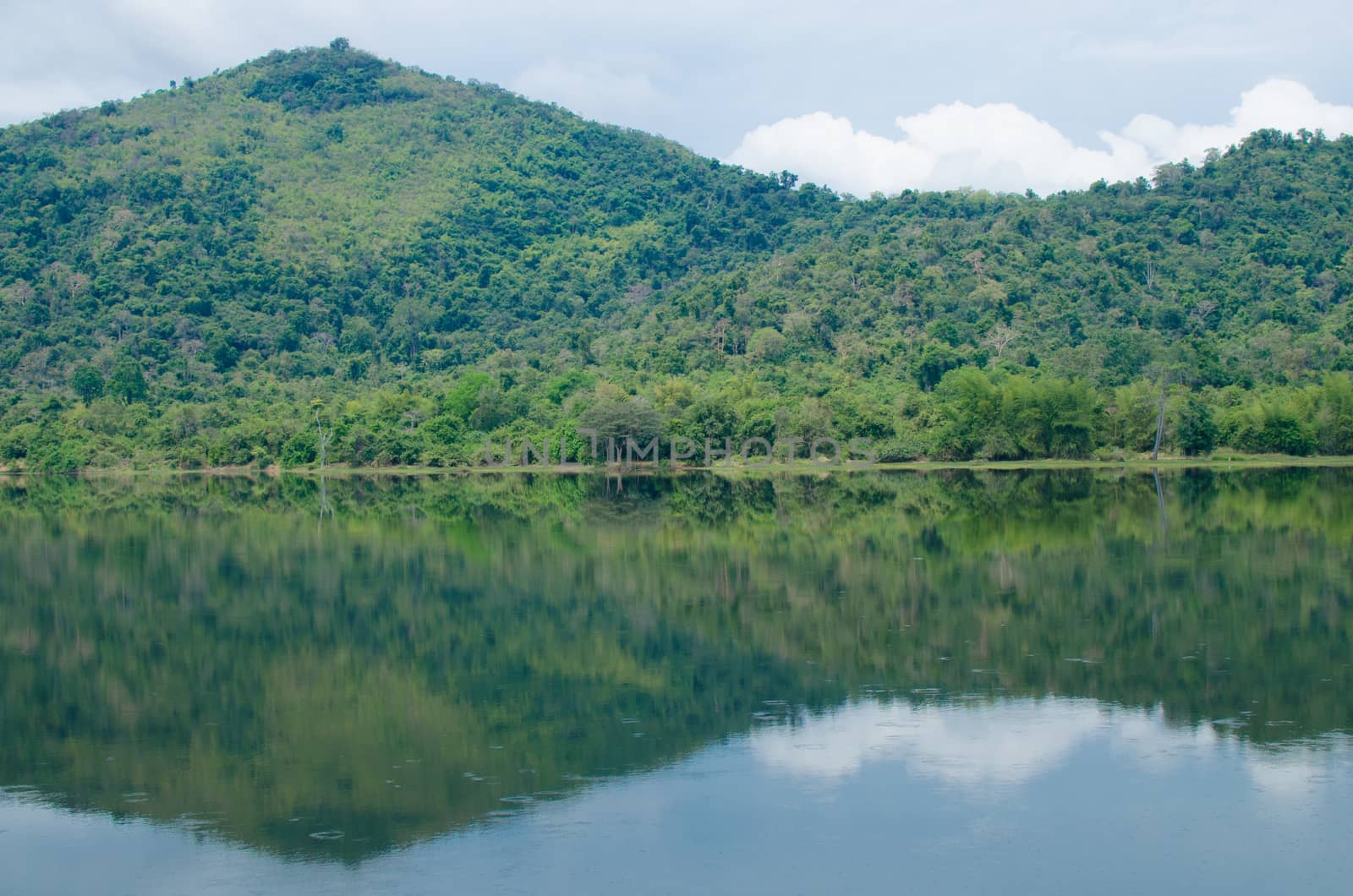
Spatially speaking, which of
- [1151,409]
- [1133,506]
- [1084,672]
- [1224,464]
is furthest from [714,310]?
[1084,672]

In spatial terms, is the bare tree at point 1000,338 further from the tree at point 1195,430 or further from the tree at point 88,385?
the tree at point 88,385

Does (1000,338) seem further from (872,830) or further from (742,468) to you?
(872,830)

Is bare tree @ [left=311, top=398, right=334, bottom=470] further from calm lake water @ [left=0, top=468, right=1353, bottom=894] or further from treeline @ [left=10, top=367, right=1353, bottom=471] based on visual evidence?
calm lake water @ [left=0, top=468, right=1353, bottom=894]

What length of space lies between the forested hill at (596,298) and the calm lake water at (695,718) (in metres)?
43.4

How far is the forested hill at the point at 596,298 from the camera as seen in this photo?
234 ft

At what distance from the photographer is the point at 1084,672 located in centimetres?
1557

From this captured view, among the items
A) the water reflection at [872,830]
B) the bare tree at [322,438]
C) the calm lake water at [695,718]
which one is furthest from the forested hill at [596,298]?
the water reflection at [872,830]

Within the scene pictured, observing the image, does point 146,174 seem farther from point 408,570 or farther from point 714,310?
point 408,570

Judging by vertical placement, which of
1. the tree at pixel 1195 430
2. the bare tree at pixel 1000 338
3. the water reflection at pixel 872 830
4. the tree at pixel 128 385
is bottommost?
the water reflection at pixel 872 830

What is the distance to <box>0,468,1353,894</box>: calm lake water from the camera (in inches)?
398

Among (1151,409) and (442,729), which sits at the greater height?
(1151,409)

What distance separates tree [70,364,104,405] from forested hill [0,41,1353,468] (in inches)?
9.5

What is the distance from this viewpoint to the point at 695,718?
46.1 ft

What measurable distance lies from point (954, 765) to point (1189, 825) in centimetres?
228
